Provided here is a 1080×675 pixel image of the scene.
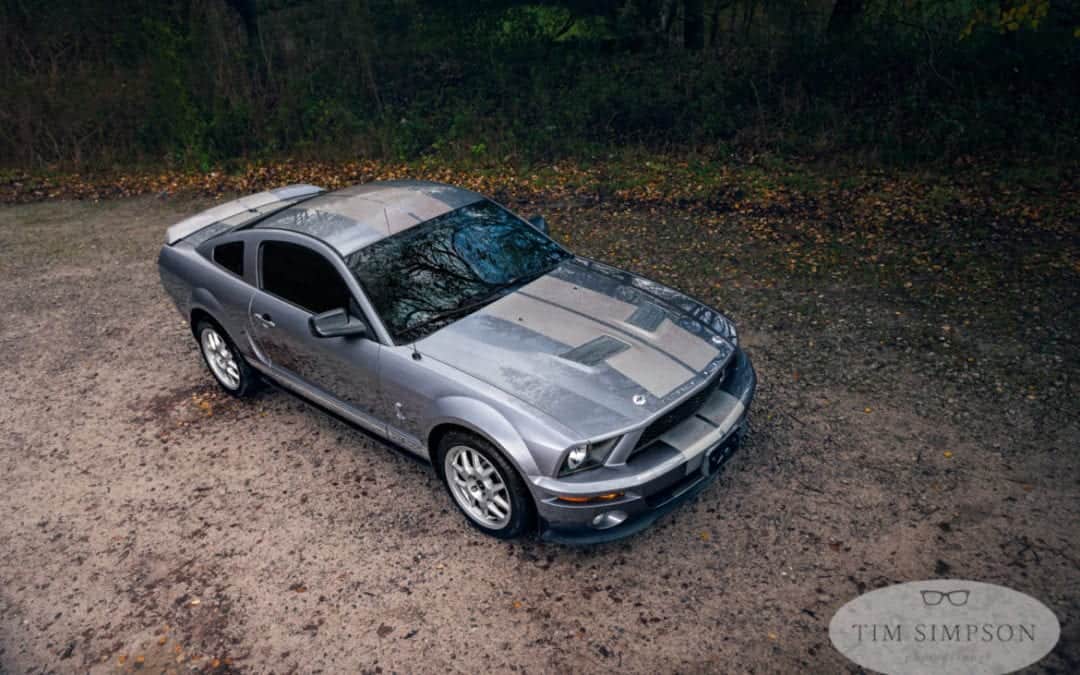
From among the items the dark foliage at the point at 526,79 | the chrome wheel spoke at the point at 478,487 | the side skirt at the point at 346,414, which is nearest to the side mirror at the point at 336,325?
the side skirt at the point at 346,414

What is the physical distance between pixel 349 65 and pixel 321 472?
38.1 ft

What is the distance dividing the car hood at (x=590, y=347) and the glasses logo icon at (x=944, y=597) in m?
1.64

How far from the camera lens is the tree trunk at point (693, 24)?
13656mm

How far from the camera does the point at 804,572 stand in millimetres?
4168

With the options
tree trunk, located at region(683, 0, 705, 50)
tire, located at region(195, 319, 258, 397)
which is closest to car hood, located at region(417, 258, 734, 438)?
tire, located at region(195, 319, 258, 397)

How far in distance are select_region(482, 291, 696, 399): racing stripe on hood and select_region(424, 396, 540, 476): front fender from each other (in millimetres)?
686

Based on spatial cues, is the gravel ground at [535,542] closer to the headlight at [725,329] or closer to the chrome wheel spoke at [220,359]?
the chrome wheel spoke at [220,359]

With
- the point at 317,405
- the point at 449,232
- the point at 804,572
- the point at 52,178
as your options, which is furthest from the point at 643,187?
the point at 52,178

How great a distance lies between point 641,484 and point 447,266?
2.04 m

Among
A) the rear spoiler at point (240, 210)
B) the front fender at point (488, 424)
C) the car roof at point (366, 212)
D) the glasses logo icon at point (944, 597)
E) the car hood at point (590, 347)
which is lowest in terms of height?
the glasses logo icon at point (944, 597)

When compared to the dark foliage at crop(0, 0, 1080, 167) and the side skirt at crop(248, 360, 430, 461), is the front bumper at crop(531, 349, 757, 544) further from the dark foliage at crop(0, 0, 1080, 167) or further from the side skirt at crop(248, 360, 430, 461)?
the dark foliage at crop(0, 0, 1080, 167)

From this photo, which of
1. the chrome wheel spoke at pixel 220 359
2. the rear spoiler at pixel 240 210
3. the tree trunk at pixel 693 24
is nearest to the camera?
the chrome wheel spoke at pixel 220 359

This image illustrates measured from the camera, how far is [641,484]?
13.0 ft

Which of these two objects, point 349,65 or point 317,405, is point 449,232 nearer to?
point 317,405
